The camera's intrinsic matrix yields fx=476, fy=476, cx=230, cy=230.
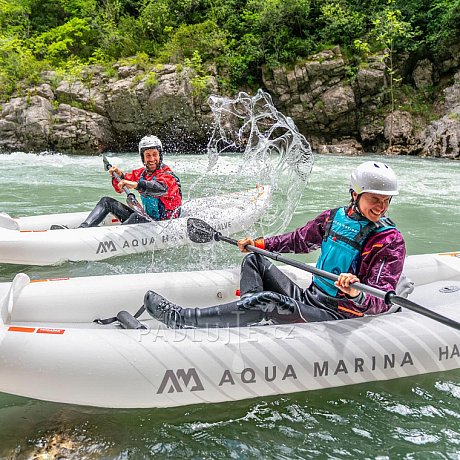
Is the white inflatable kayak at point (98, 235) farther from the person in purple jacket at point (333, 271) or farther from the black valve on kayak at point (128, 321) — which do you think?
the person in purple jacket at point (333, 271)

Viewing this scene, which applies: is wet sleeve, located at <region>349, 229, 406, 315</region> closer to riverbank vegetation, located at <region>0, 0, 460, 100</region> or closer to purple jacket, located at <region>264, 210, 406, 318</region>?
purple jacket, located at <region>264, 210, 406, 318</region>

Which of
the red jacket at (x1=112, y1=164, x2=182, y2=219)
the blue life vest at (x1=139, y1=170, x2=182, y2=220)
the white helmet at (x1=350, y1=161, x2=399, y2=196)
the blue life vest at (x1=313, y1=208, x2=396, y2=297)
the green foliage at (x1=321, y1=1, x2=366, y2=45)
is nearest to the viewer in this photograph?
the white helmet at (x1=350, y1=161, x2=399, y2=196)

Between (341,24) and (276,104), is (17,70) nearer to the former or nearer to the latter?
(276,104)

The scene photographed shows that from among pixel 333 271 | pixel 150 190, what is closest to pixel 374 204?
pixel 333 271

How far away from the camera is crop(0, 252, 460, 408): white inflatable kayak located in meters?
2.52

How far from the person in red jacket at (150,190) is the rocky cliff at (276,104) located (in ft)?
32.6

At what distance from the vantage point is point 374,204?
108 inches

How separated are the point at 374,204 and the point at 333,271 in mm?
493

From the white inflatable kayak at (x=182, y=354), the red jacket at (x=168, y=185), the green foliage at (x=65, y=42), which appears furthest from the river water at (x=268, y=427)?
the green foliage at (x=65, y=42)

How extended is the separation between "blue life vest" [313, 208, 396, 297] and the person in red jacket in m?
2.78

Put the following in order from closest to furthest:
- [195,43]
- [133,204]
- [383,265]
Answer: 1. [383,265]
2. [133,204]
3. [195,43]

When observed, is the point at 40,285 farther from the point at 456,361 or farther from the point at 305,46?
the point at 305,46

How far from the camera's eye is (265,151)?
626cm

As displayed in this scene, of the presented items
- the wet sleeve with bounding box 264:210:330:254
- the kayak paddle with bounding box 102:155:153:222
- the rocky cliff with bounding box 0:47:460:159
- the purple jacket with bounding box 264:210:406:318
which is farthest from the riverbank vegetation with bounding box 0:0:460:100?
the purple jacket with bounding box 264:210:406:318
